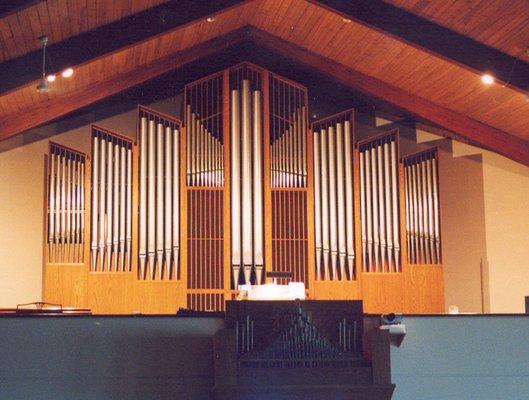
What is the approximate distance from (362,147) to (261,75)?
1.65 metres

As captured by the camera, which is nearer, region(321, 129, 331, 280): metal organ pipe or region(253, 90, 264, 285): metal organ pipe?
region(253, 90, 264, 285): metal organ pipe

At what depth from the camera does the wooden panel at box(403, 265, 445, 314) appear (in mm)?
11047

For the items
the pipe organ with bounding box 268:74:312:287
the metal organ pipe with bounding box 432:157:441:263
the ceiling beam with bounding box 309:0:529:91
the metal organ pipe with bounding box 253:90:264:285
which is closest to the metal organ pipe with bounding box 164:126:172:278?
the metal organ pipe with bounding box 253:90:264:285

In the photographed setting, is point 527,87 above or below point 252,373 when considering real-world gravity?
above

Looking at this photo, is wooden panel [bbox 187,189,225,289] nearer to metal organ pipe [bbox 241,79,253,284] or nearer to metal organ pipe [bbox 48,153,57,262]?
metal organ pipe [bbox 241,79,253,284]

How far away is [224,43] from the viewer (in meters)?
11.3

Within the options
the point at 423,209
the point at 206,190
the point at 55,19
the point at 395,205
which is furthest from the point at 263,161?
the point at 55,19

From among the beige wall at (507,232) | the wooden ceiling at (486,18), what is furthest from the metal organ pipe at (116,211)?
the beige wall at (507,232)

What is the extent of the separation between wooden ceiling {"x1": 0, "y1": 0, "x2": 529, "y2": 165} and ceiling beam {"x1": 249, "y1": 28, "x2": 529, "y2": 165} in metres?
0.01

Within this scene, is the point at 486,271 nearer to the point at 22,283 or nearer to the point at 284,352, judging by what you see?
the point at 284,352

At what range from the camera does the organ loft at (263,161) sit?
983 cm

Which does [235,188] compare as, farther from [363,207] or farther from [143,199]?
[363,207]

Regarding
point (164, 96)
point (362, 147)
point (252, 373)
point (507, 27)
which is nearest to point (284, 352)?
point (252, 373)

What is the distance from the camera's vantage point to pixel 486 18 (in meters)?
8.64
